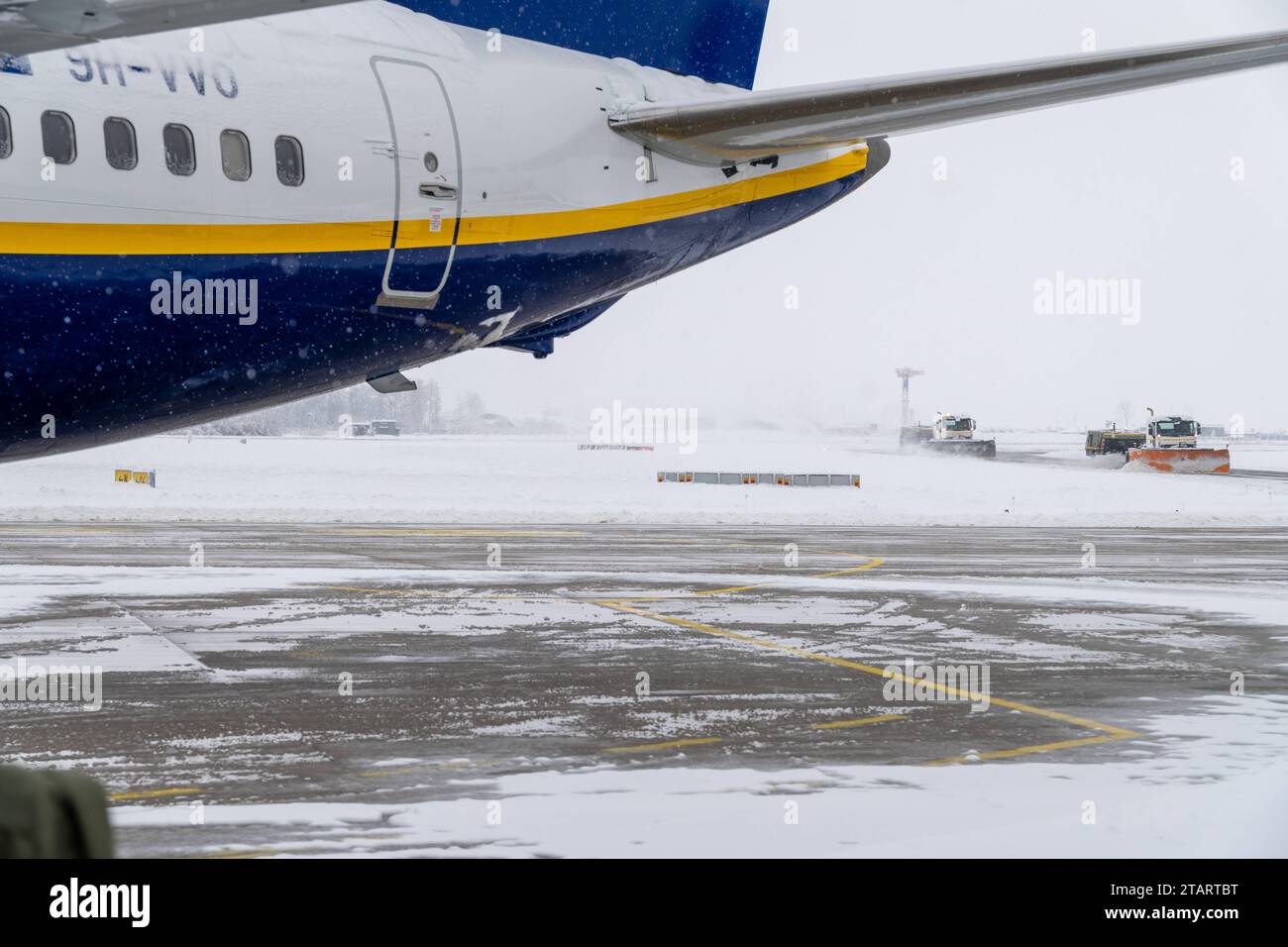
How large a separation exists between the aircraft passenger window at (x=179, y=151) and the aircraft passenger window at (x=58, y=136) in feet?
1.95

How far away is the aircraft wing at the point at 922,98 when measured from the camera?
9.52 m

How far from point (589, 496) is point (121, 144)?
3169cm

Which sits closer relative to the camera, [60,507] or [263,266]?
[263,266]

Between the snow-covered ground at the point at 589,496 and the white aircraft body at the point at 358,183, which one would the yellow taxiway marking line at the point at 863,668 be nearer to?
the white aircraft body at the point at 358,183

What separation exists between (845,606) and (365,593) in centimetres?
594

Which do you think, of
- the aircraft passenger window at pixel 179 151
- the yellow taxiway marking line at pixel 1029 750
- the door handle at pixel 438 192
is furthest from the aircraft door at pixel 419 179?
the yellow taxiway marking line at pixel 1029 750

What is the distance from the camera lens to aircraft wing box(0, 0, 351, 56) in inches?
140

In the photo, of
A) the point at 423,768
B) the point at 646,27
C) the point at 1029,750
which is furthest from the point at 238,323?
the point at 1029,750

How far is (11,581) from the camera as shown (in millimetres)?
16406

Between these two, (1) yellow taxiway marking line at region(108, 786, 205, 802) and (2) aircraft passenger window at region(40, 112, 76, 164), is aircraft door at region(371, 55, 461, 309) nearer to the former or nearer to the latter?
(2) aircraft passenger window at region(40, 112, 76, 164)

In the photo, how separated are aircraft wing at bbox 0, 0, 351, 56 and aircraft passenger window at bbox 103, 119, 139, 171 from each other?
182 inches

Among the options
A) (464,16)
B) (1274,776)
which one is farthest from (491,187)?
(1274,776)

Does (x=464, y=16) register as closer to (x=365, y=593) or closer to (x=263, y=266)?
(x=263, y=266)

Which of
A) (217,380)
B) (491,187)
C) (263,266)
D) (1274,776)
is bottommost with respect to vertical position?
(1274,776)
